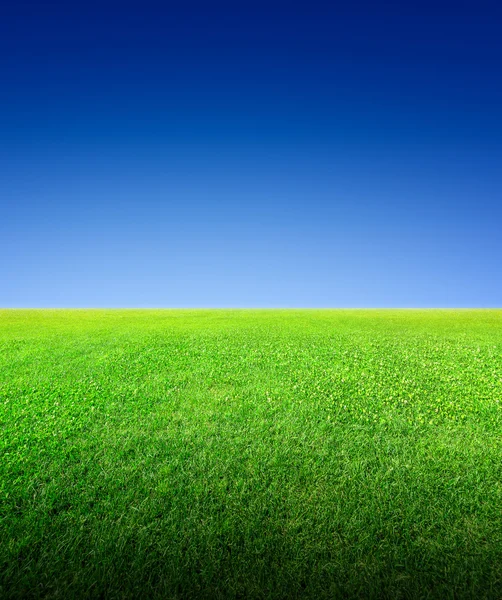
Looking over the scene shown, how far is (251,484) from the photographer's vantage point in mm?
7316

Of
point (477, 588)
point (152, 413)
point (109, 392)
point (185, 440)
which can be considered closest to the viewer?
point (477, 588)

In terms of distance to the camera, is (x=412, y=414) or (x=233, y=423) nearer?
(x=233, y=423)

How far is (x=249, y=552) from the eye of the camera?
18.4 ft

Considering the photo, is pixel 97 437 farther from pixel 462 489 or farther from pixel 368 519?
pixel 462 489

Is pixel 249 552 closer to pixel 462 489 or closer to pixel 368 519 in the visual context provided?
pixel 368 519

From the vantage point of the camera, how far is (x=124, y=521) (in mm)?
6285

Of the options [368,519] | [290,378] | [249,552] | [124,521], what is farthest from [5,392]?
[368,519]

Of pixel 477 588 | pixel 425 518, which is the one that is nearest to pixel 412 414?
pixel 425 518

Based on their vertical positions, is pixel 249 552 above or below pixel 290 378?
below

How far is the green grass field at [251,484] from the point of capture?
528 cm

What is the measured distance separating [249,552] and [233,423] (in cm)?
466

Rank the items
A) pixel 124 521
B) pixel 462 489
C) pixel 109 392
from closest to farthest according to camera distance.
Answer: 1. pixel 124 521
2. pixel 462 489
3. pixel 109 392

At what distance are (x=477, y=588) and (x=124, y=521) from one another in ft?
18.3

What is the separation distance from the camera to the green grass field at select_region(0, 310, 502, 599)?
5.28m
